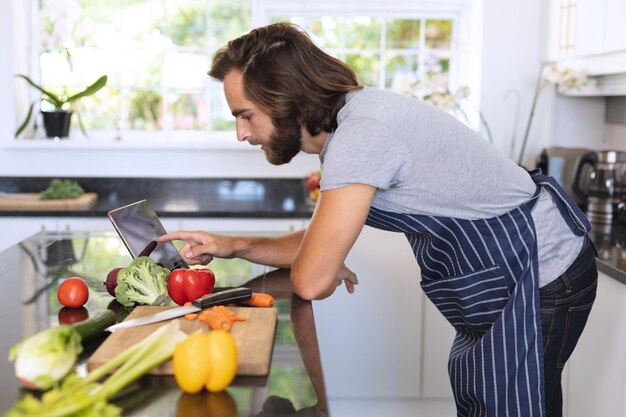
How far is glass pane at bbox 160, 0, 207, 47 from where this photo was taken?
448 centimetres

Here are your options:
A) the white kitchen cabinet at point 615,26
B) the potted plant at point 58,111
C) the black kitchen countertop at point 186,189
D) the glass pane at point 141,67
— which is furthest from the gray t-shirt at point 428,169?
the glass pane at point 141,67

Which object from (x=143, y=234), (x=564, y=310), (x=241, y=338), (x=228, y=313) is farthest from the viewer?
(x=143, y=234)

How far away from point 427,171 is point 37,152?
2973mm

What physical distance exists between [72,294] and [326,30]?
2850mm

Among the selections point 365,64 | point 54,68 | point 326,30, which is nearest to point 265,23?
point 326,30

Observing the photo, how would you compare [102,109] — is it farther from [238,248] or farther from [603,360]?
[603,360]

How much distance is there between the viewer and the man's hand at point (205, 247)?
227 centimetres

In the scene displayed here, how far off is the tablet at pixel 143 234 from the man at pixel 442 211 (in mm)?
70

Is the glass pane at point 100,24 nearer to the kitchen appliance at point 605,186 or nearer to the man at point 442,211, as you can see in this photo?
the kitchen appliance at point 605,186

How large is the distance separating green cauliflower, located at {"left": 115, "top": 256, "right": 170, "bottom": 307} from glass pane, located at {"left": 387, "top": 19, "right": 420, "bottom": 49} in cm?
286

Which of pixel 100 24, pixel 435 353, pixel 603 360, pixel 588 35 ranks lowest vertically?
pixel 435 353

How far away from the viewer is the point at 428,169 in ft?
6.28

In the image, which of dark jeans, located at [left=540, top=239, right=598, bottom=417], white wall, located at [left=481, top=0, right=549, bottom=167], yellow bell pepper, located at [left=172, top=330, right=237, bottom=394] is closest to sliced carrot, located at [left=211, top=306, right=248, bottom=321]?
yellow bell pepper, located at [left=172, top=330, right=237, bottom=394]

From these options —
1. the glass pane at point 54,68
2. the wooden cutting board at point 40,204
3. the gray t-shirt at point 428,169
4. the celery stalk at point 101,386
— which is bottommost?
the wooden cutting board at point 40,204
